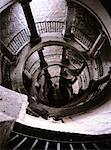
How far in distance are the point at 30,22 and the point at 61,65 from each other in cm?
350

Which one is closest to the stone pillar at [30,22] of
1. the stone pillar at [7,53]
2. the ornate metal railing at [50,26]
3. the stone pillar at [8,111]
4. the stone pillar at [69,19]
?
the ornate metal railing at [50,26]

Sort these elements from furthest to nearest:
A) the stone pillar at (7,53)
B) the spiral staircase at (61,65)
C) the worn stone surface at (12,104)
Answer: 1. the stone pillar at (7,53)
2. the spiral staircase at (61,65)
3. the worn stone surface at (12,104)

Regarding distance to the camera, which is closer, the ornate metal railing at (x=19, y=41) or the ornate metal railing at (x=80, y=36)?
the ornate metal railing at (x=19, y=41)

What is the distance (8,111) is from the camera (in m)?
3.17

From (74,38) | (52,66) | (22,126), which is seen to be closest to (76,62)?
(52,66)

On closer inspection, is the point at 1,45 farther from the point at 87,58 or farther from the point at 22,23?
the point at 87,58

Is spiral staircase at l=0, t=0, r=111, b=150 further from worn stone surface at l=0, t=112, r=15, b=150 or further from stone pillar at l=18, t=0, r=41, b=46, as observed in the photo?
worn stone surface at l=0, t=112, r=15, b=150

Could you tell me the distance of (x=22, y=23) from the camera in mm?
8633

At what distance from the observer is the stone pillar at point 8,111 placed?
269 cm

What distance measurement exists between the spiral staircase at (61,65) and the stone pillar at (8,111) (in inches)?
55.6

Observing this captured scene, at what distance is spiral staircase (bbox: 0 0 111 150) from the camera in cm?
715

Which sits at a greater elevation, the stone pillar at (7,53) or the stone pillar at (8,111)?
the stone pillar at (7,53)

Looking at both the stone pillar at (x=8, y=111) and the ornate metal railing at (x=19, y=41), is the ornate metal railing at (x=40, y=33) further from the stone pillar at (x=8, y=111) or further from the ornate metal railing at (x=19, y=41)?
the stone pillar at (x=8, y=111)

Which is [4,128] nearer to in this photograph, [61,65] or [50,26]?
[50,26]
